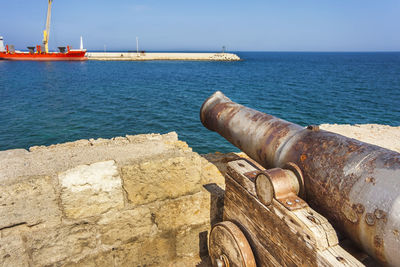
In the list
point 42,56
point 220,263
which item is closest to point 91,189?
point 220,263

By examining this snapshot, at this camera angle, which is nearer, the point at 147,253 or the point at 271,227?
the point at 271,227

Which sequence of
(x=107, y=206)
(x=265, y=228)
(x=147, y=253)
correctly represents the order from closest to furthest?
(x=265, y=228)
(x=107, y=206)
(x=147, y=253)

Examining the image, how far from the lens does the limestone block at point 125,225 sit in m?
1.99

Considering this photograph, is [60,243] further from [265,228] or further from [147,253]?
[265,228]

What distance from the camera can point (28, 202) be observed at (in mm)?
1694

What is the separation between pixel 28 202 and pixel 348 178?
5.99 ft

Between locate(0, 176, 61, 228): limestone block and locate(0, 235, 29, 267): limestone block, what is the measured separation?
9 centimetres

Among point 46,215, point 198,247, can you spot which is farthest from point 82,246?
point 198,247

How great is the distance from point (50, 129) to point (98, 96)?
9.91 m

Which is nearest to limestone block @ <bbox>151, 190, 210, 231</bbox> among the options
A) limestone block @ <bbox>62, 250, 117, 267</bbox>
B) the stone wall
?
the stone wall

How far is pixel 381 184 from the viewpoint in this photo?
3.71ft

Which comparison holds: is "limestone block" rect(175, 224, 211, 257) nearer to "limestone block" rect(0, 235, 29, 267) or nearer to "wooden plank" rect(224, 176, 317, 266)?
"wooden plank" rect(224, 176, 317, 266)

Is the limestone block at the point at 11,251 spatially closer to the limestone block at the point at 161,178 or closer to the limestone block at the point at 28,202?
the limestone block at the point at 28,202

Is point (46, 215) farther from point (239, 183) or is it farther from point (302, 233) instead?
point (302, 233)
